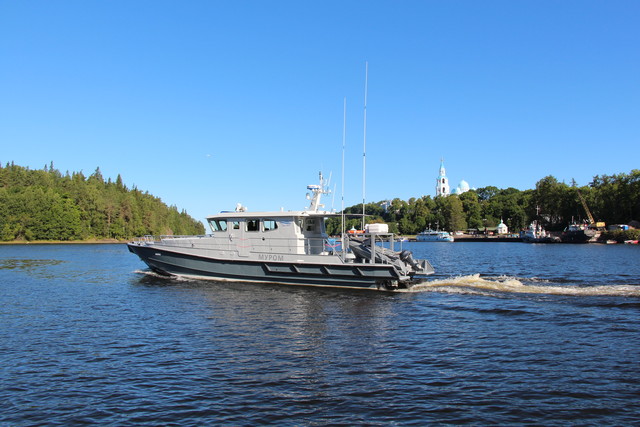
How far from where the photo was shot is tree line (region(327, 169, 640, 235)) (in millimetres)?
115688

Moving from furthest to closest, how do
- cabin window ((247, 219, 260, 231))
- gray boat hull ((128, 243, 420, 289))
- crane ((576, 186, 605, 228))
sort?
crane ((576, 186, 605, 228)), cabin window ((247, 219, 260, 231)), gray boat hull ((128, 243, 420, 289))

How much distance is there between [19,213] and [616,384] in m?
121

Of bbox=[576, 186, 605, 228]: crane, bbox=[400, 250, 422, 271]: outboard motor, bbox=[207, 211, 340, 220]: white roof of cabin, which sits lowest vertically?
bbox=[400, 250, 422, 271]: outboard motor

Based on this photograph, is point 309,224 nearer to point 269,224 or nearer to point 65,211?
point 269,224

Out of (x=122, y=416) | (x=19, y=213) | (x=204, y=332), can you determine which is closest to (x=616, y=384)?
(x=122, y=416)

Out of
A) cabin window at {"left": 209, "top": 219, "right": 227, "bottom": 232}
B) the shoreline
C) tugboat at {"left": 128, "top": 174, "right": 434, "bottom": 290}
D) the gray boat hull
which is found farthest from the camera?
the shoreline

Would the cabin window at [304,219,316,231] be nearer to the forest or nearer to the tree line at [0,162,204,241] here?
the forest

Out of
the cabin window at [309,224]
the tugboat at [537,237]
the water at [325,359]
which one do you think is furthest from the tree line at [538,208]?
the water at [325,359]

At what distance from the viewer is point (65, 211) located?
115 m

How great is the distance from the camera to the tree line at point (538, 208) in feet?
380

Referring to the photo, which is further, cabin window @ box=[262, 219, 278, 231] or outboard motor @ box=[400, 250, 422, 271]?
cabin window @ box=[262, 219, 278, 231]

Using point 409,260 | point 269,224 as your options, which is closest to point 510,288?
point 409,260

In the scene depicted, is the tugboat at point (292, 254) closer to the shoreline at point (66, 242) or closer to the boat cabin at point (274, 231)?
the boat cabin at point (274, 231)

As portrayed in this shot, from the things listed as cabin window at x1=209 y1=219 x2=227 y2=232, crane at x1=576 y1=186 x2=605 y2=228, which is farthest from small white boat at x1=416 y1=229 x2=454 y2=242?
cabin window at x1=209 y1=219 x2=227 y2=232
